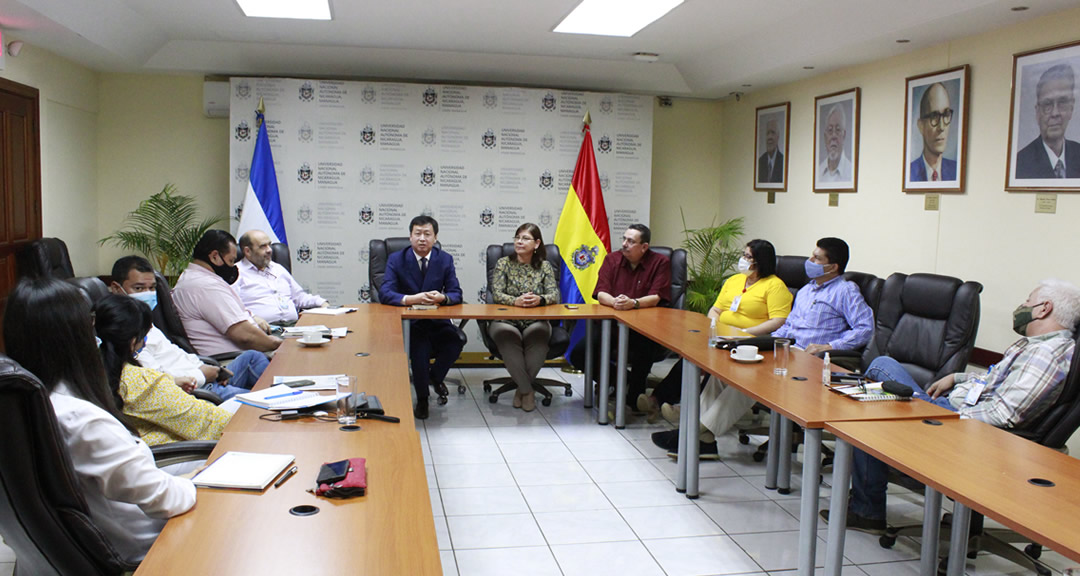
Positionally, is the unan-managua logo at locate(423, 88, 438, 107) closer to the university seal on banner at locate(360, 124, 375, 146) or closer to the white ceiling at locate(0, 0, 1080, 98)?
the white ceiling at locate(0, 0, 1080, 98)

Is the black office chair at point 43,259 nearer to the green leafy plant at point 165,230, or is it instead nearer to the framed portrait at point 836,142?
the green leafy plant at point 165,230

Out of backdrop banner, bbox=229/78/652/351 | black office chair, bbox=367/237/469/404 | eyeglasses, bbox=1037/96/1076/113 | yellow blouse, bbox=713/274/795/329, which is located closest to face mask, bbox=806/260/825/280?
yellow blouse, bbox=713/274/795/329

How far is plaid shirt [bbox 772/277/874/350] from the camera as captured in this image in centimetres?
446

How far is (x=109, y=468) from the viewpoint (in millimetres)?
1833

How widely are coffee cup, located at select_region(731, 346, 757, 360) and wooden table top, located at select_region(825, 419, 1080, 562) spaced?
0.99m

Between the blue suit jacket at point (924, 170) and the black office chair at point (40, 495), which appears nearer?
the black office chair at point (40, 495)

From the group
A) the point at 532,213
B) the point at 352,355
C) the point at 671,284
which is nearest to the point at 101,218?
the point at 532,213

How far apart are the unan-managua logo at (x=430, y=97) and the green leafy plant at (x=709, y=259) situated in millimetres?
2505

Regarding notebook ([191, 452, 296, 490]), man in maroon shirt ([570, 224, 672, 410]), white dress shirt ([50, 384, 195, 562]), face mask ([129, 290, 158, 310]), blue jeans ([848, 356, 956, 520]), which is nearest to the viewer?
white dress shirt ([50, 384, 195, 562])

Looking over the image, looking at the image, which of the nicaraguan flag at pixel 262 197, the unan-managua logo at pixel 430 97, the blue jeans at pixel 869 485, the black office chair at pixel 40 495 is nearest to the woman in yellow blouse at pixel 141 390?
the black office chair at pixel 40 495

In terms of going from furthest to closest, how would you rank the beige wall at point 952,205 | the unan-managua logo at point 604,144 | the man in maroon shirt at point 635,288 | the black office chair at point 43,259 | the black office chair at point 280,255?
the unan-managua logo at point 604,144
the black office chair at point 280,255
the man in maroon shirt at point 635,288
the black office chair at point 43,259
the beige wall at point 952,205

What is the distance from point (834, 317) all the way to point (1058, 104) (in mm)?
1524

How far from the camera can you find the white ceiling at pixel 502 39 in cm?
465

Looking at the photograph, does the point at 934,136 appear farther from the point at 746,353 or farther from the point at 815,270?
the point at 746,353
